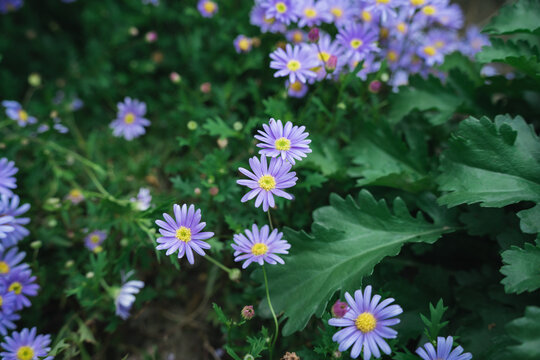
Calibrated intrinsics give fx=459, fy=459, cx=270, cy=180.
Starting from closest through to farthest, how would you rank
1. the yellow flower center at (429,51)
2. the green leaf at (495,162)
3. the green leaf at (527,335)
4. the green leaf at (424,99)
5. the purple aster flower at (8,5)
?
the green leaf at (527,335), the green leaf at (495,162), the green leaf at (424,99), the yellow flower center at (429,51), the purple aster flower at (8,5)

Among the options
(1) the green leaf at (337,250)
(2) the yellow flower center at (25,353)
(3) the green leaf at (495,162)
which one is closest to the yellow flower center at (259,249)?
(1) the green leaf at (337,250)

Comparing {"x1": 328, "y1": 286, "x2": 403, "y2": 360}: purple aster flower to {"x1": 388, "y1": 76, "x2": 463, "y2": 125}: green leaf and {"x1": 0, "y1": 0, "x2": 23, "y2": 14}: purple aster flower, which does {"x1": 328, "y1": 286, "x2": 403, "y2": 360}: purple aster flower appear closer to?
{"x1": 388, "y1": 76, "x2": 463, "y2": 125}: green leaf

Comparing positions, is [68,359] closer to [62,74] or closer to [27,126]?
[27,126]

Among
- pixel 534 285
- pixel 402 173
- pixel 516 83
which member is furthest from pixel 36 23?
pixel 534 285

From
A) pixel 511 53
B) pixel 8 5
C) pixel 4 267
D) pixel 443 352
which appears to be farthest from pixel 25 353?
pixel 511 53

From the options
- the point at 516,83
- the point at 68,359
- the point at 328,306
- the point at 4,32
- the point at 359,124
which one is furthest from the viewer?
the point at 4,32

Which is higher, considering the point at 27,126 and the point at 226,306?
the point at 27,126

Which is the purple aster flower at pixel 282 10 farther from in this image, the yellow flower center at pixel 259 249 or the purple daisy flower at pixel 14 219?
the purple daisy flower at pixel 14 219
